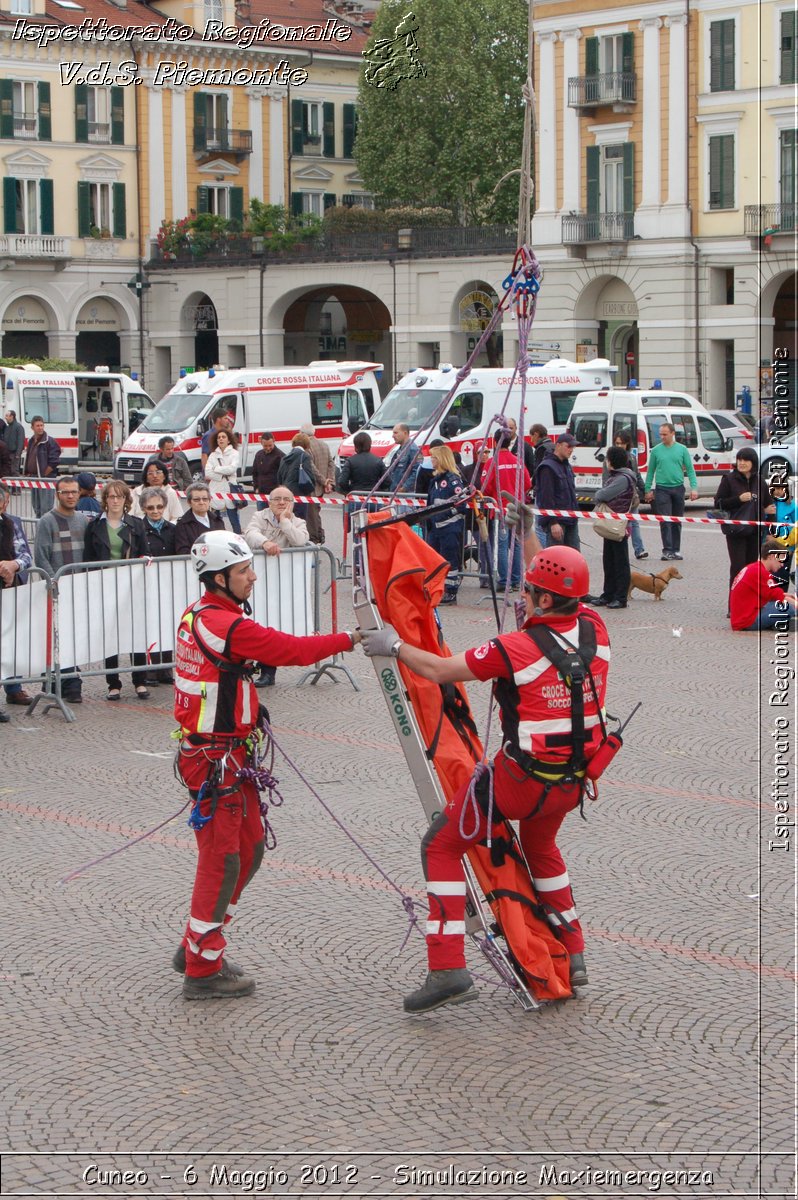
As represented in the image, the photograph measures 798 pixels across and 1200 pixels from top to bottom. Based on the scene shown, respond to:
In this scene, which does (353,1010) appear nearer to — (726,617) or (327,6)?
(726,617)

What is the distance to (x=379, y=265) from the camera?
54.7 metres

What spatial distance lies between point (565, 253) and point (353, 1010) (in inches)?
1759

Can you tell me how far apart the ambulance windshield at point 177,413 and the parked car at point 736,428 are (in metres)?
9.95

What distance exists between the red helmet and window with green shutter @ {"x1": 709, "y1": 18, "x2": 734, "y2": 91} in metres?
41.8

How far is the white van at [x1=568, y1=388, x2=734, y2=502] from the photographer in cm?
2878

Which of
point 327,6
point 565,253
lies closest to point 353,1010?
point 565,253

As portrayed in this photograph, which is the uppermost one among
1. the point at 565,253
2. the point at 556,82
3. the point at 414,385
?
the point at 556,82

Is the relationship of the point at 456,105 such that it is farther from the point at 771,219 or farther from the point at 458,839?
the point at 458,839

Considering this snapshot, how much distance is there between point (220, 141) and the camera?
206 feet

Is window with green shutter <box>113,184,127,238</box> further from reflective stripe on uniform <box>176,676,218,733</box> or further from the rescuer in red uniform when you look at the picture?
the rescuer in red uniform

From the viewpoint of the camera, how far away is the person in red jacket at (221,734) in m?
6.93

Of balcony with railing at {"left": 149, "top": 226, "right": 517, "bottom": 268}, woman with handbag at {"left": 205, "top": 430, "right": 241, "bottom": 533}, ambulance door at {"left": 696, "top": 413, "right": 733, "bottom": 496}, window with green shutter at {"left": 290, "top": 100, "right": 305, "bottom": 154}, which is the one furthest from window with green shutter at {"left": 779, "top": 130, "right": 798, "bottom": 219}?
woman with handbag at {"left": 205, "top": 430, "right": 241, "bottom": 533}

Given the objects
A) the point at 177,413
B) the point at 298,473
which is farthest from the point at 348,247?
the point at 298,473

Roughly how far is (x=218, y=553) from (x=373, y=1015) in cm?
197
